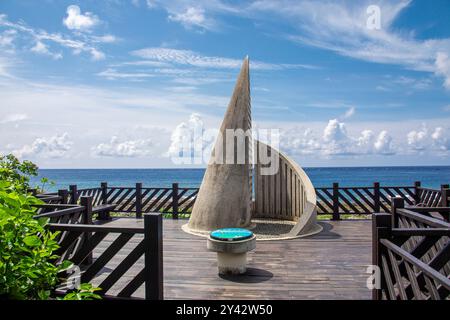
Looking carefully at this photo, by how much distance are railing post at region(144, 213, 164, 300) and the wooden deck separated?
128cm

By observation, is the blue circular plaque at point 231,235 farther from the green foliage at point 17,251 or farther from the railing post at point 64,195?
the railing post at point 64,195

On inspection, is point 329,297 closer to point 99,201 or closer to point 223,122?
point 223,122

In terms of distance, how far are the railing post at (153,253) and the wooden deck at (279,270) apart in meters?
1.28

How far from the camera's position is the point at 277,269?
5438 mm

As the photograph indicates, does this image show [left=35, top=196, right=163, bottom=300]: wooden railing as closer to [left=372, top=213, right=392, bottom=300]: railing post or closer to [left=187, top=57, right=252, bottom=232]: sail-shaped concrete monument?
[left=372, top=213, right=392, bottom=300]: railing post

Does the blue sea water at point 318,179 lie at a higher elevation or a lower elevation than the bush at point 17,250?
lower

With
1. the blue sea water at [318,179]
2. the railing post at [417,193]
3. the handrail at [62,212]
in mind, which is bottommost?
the blue sea water at [318,179]

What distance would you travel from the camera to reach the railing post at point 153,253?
3092mm

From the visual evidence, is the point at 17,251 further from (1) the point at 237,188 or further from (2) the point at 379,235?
(1) the point at 237,188

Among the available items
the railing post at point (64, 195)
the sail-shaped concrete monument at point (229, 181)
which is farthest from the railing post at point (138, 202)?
the railing post at point (64, 195)

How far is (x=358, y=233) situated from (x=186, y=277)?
16.0 ft

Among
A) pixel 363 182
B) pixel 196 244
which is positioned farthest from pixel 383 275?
pixel 363 182

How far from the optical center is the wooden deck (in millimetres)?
4465

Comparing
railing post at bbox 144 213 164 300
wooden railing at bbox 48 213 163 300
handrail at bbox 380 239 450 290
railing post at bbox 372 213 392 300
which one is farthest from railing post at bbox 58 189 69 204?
handrail at bbox 380 239 450 290
